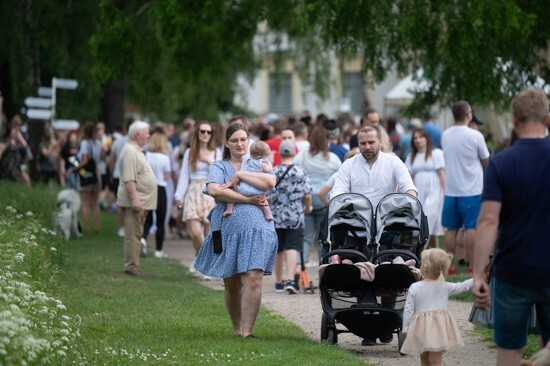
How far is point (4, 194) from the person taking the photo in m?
19.2

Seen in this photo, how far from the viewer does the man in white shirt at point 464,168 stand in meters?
16.1

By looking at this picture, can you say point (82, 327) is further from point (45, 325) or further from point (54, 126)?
point (54, 126)

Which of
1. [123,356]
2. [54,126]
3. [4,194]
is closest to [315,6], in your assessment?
[4,194]

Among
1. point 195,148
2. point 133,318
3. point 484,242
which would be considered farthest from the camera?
point 195,148

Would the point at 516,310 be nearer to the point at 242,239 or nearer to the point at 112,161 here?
the point at 242,239

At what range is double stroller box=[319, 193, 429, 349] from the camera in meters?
10.6

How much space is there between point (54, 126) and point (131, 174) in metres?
17.6

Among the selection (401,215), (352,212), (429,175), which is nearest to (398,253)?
(401,215)

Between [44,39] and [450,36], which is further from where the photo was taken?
[44,39]

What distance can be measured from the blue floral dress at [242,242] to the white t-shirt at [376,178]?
0.71m

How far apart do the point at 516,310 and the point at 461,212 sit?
353 inches

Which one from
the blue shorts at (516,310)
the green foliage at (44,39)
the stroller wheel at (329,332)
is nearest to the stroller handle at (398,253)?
the stroller wheel at (329,332)

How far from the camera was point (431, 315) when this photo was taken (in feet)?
30.2

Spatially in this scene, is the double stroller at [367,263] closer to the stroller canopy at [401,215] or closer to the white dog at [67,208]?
the stroller canopy at [401,215]
